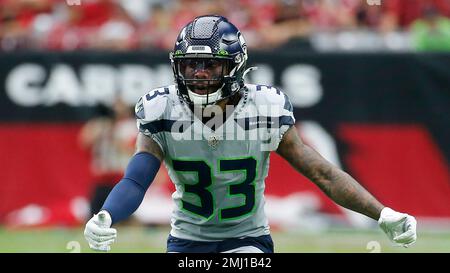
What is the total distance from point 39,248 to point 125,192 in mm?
4664

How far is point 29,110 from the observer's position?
11008mm

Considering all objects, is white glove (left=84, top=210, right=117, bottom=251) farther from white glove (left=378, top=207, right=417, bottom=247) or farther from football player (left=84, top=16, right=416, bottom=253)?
white glove (left=378, top=207, right=417, bottom=247)

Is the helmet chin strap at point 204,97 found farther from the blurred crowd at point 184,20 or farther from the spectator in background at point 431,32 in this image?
the spectator in background at point 431,32

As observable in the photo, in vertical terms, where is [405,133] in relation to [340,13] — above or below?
below

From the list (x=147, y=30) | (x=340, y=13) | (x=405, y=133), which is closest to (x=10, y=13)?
(x=147, y=30)

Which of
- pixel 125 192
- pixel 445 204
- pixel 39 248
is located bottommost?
pixel 125 192

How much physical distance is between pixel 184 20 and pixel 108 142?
7.39 feet

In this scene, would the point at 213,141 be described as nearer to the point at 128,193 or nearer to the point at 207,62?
the point at 207,62

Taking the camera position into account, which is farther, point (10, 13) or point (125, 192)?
point (10, 13)

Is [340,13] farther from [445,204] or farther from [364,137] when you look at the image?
[445,204]

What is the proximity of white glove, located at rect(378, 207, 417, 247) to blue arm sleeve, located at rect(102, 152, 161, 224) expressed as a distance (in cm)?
120

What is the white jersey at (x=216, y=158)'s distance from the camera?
5.27 m
